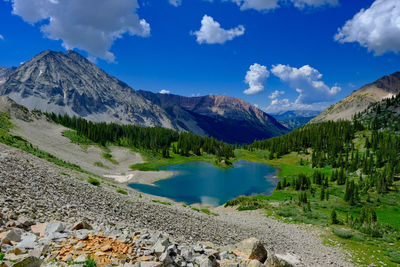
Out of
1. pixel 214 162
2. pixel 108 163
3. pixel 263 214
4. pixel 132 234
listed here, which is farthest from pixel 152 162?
pixel 132 234

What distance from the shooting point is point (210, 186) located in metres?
83.8

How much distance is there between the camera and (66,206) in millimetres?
16406

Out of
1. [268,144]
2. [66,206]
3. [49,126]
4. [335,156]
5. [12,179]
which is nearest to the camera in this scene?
[66,206]

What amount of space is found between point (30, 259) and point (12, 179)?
46.2 feet

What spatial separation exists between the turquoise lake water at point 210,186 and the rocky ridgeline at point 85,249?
5314cm

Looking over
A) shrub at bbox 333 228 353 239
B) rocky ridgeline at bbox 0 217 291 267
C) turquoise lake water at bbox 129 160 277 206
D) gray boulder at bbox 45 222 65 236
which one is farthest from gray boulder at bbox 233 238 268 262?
turquoise lake water at bbox 129 160 277 206

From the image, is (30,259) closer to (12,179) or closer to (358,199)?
(12,179)

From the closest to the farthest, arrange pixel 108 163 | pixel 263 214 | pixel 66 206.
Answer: pixel 66 206, pixel 263 214, pixel 108 163

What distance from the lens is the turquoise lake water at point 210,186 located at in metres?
68.7

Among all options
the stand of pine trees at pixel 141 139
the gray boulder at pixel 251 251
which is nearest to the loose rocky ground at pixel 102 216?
the gray boulder at pixel 251 251

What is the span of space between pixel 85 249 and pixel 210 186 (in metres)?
76.6

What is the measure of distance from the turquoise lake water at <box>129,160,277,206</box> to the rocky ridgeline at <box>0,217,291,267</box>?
53.1 m

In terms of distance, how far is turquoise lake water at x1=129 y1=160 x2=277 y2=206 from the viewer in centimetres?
6872

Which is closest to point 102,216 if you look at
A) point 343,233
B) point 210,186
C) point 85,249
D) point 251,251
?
point 85,249
